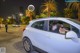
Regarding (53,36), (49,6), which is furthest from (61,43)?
(49,6)

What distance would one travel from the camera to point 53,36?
7.76 meters

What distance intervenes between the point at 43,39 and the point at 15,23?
13.5m

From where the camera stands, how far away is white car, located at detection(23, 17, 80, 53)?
7.05 metres

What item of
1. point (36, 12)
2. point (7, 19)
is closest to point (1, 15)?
point (7, 19)

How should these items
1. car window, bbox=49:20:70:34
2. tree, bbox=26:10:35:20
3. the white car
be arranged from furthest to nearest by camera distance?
tree, bbox=26:10:35:20 < car window, bbox=49:20:70:34 < the white car

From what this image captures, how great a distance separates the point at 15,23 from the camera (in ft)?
70.9

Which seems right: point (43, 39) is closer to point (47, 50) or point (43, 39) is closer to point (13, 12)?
point (47, 50)

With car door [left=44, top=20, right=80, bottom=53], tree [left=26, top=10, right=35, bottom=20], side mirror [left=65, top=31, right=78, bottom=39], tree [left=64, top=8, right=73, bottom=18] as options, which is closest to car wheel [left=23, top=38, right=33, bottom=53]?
car door [left=44, top=20, right=80, bottom=53]

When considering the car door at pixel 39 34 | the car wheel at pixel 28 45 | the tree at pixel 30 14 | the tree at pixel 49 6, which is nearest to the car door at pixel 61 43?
the car door at pixel 39 34

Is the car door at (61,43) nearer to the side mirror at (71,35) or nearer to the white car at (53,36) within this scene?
the white car at (53,36)

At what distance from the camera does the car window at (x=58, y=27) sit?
7820 millimetres

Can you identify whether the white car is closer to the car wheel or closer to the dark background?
the car wheel

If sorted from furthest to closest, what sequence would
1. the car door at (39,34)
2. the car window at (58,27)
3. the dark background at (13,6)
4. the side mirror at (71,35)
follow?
the dark background at (13,6)
the car door at (39,34)
the car window at (58,27)
the side mirror at (71,35)

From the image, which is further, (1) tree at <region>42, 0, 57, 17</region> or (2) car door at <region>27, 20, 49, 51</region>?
(1) tree at <region>42, 0, 57, 17</region>
